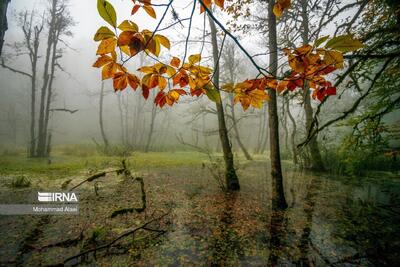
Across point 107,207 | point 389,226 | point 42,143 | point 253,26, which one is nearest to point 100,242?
point 107,207

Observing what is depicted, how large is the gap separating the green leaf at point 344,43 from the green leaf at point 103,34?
0.65m

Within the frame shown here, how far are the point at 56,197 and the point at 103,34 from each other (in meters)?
5.65

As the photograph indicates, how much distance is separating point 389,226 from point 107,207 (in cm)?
555

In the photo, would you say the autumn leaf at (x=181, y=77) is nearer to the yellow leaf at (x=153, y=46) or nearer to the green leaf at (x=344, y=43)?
the yellow leaf at (x=153, y=46)

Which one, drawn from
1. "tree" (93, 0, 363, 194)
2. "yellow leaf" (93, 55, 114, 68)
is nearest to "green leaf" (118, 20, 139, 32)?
"tree" (93, 0, 363, 194)

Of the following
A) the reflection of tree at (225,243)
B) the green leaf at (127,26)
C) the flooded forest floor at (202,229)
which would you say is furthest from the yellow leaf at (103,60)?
the reflection of tree at (225,243)

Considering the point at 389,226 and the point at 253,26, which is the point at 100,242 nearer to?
the point at 389,226

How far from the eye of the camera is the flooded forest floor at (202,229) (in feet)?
8.98

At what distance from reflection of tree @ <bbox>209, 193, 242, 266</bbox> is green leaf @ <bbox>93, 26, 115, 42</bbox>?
2.93 metres

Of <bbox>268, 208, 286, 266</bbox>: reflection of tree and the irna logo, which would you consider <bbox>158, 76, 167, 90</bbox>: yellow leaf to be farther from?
the irna logo

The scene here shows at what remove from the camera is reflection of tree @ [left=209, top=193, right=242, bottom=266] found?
2.77 meters

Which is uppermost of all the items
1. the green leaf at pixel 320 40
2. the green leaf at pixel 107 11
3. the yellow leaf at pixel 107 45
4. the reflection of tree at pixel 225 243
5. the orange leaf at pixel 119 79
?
the green leaf at pixel 320 40

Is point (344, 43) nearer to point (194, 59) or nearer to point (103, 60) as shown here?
point (194, 59)

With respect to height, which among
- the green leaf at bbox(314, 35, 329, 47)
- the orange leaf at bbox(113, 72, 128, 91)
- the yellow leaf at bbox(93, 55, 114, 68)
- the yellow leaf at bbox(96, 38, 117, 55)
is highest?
the green leaf at bbox(314, 35, 329, 47)
